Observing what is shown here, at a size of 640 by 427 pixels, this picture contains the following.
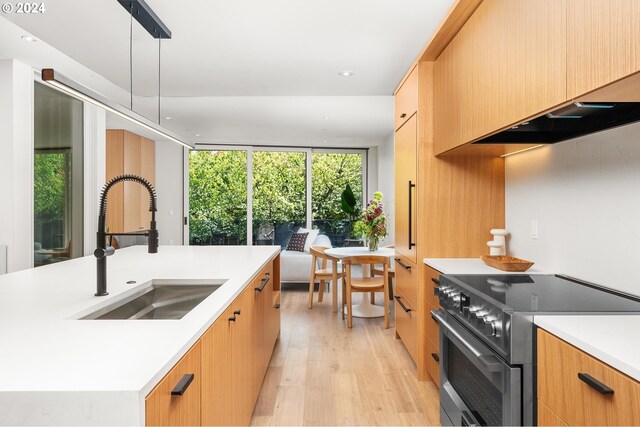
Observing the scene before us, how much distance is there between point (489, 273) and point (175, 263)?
180cm

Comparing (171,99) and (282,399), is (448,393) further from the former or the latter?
(171,99)

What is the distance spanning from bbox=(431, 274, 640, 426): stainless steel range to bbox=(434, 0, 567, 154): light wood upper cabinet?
718 mm

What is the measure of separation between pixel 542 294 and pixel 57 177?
4.39 metres

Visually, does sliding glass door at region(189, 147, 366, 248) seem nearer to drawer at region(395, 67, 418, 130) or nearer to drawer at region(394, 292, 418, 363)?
drawer at region(394, 292, 418, 363)

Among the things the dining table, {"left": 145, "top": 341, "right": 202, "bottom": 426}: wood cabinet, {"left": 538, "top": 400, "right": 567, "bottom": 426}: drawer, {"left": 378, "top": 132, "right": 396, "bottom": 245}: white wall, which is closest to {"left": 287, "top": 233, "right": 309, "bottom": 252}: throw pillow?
{"left": 378, "top": 132, "right": 396, "bottom": 245}: white wall

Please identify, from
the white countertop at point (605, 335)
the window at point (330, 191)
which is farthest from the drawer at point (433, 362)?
the window at point (330, 191)

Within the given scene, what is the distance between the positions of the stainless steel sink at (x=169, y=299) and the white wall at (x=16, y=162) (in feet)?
8.23

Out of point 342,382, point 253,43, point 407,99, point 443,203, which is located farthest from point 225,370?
point 407,99

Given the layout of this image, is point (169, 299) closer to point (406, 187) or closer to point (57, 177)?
point (406, 187)

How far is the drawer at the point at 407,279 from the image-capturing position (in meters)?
2.76

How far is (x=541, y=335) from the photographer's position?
1283mm

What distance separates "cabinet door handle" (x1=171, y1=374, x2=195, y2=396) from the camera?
909 millimetres

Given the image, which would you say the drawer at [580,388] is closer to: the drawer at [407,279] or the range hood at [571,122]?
the range hood at [571,122]

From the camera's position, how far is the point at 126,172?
20.8 feet
